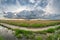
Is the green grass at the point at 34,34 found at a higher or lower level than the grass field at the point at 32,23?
lower

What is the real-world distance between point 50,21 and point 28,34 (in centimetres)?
61

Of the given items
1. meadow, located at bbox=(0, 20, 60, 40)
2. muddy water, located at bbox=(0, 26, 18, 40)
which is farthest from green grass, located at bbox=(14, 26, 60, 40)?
muddy water, located at bbox=(0, 26, 18, 40)

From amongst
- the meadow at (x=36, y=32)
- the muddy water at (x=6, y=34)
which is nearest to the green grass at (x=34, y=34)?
the meadow at (x=36, y=32)

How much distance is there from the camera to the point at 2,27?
743 cm

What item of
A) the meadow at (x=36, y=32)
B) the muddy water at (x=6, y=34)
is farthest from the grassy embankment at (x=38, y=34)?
the muddy water at (x=6, y=34)

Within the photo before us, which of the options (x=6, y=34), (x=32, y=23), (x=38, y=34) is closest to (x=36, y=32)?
(x=38, y=34)

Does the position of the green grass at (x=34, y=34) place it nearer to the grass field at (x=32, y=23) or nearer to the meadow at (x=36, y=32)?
the meadow at (x=36, y=32)

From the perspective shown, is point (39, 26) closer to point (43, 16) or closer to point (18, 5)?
point (43, 16)

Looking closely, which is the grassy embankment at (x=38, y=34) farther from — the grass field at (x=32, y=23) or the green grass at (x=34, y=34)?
the grass field at (x=32, y=23)

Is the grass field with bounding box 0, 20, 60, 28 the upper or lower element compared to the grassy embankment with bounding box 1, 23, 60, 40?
upper

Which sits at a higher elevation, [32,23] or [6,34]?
[32,23]

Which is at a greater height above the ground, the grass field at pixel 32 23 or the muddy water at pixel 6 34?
the grass field at pixel 32 23

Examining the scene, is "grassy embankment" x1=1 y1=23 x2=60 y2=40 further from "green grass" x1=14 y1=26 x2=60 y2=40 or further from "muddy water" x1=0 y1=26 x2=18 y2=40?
"muddy water" x1=0 y1=26 x2=18 y2=40

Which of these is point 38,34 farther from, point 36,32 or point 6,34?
point 6,34
